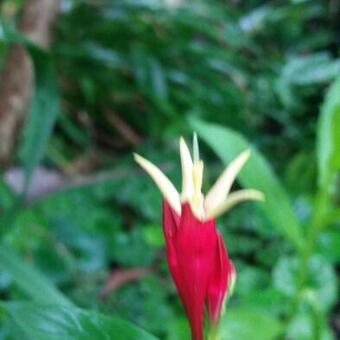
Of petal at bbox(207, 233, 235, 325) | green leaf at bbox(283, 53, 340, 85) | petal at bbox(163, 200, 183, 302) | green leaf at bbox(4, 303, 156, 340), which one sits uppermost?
green leaf at bbox(283, 53, 340, 85)

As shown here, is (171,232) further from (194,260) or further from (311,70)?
(311,70)

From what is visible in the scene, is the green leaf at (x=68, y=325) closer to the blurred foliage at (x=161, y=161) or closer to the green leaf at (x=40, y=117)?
the blurred foliage at (x=161, y=161)

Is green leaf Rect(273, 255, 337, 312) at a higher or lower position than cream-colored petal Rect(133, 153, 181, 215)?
lower

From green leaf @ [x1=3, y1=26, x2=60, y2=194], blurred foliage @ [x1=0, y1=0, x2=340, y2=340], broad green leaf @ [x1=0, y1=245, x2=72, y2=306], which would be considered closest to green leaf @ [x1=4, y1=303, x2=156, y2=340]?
blurred foliage @ [x1=0, y1=0, x2=340, y2=340]

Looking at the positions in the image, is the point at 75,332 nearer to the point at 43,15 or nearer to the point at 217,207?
the point at 217,207

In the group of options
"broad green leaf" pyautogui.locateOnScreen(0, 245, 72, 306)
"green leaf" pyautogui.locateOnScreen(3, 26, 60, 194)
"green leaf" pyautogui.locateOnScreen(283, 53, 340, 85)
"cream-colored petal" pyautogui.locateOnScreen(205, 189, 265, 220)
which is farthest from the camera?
"green leaf" pyautogui.locateOnScreen(283, 53, 340, 85)

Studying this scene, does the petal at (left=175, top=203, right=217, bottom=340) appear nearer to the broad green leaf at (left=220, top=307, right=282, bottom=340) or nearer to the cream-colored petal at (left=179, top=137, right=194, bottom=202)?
the cream-colored petal at (left=179, top=137, right=194, bottom=202)

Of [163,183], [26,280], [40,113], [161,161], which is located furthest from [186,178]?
[161,161]

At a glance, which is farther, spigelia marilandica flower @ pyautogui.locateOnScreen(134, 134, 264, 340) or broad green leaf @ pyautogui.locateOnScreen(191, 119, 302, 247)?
broad green leaf @ pyautogui.locateOnScreen(191, 119, 302, 247)
